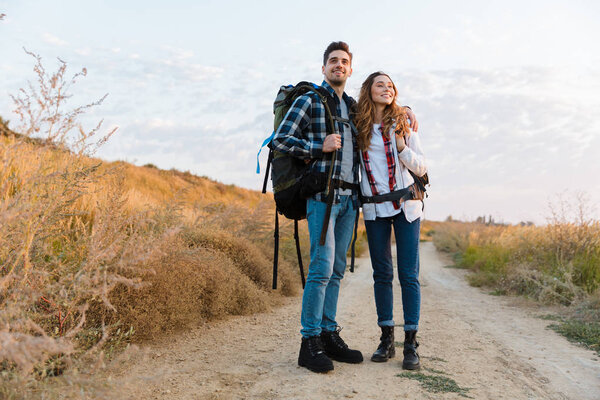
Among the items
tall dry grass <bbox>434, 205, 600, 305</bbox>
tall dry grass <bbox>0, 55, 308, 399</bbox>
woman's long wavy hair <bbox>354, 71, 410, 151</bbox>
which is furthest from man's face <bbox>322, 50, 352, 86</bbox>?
tall dry grass <bbox>434, 205, 600, 305</bbox>

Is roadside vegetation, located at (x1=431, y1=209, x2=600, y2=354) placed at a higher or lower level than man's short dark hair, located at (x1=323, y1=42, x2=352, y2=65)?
lower

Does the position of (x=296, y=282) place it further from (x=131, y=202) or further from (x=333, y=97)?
(x=333, y=97)

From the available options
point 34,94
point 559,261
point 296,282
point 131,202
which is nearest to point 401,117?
point 34,94

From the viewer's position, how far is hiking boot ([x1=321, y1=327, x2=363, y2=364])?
13.6 feet

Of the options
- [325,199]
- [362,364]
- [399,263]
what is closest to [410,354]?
[362,364]

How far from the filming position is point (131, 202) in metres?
8.09

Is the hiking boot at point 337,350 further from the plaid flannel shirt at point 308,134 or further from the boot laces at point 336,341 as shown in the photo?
the plaid flannel shirt at point 308,134

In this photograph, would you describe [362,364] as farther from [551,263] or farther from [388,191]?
[551,263]

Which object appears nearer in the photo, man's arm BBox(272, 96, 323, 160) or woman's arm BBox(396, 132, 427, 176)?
man's arm BBox(272, 96, 323, 160)

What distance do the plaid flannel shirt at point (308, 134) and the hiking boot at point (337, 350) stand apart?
3.98ft

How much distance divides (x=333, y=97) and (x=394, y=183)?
0.91 m

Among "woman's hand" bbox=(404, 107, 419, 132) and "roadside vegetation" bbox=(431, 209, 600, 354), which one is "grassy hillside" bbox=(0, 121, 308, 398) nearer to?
"woman's hand" bbox=(404, 107, 419, 132)

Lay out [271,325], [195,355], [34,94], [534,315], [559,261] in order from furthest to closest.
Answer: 1. [559,261]
2. [534,315]
3. [271,325]
4. [195,355]
5. [34,94]

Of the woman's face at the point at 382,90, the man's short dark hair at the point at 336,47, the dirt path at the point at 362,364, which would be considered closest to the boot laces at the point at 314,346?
the dirt path at the point at 362,364
